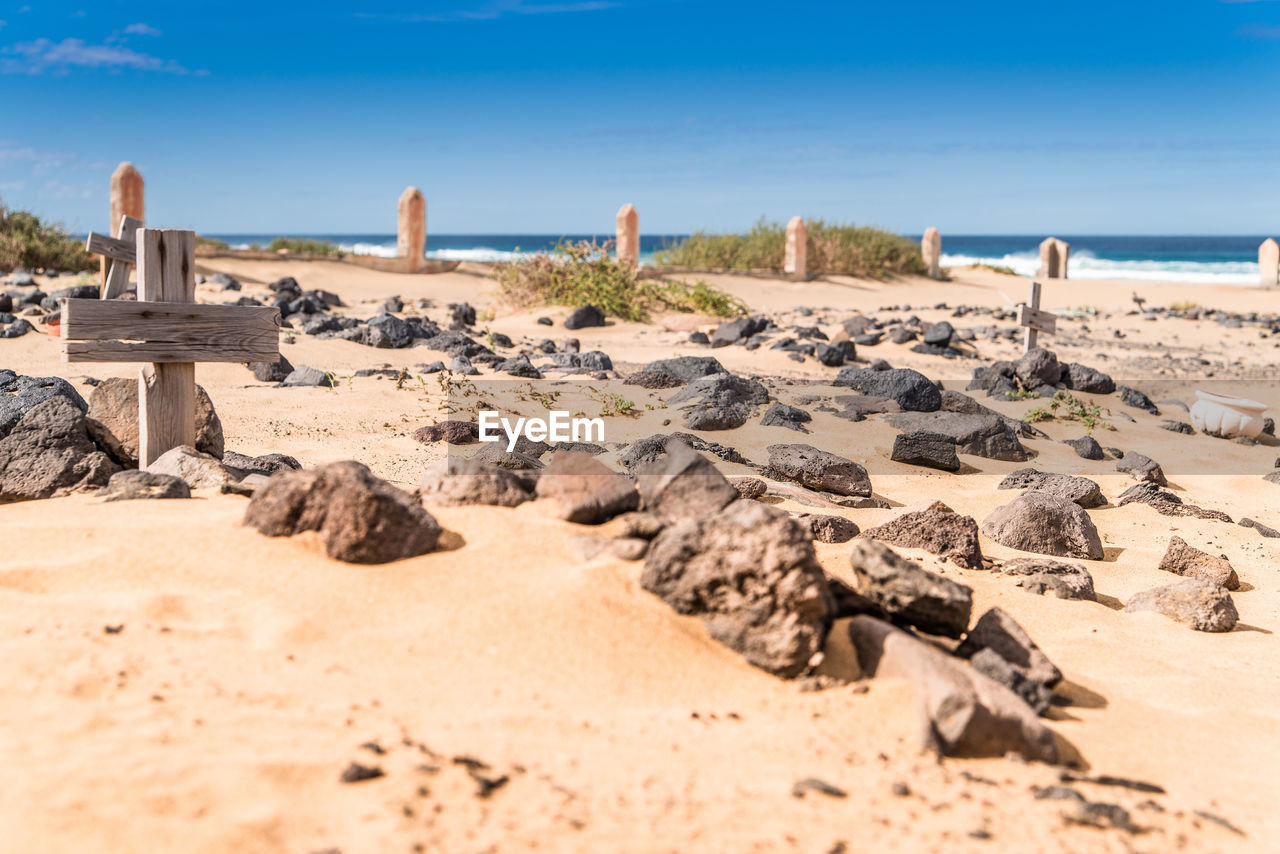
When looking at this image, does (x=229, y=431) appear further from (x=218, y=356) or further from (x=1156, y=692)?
(x=1156, y=692)

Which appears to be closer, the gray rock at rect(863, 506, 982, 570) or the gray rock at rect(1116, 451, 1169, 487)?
the gray rock at rect(863, 506, 982, 570)

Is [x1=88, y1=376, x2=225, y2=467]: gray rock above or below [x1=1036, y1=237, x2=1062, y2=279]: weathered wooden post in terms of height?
below

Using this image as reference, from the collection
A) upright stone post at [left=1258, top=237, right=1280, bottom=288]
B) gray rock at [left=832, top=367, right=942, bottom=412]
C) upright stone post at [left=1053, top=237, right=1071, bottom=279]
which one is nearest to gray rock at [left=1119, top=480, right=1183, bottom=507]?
gray rock at [left=832, top=367, right=942, bottom=412]

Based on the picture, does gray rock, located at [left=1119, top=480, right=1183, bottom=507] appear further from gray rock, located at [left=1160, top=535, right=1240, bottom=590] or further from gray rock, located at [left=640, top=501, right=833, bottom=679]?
gray rock, located at [left=640, top=501, right=833, bottom=679]

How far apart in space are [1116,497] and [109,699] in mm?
6145

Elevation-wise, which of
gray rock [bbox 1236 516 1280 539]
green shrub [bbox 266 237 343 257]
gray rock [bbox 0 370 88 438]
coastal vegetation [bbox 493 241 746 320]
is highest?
green shrub [bbox 266 237 343 257]

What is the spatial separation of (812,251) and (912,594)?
73.6ft

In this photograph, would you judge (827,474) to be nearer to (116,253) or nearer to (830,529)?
(830,529)

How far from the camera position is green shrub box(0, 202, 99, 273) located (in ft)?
52.6

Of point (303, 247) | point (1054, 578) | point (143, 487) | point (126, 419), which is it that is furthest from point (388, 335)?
point (303, 247)

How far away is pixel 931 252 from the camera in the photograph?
85.2 feet

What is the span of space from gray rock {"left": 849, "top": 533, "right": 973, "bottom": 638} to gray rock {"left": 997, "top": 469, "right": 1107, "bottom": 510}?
10.6ft

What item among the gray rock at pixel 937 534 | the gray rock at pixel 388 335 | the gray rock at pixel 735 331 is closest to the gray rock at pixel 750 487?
the gray rock at pixel 937 534

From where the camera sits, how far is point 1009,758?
2771mm
